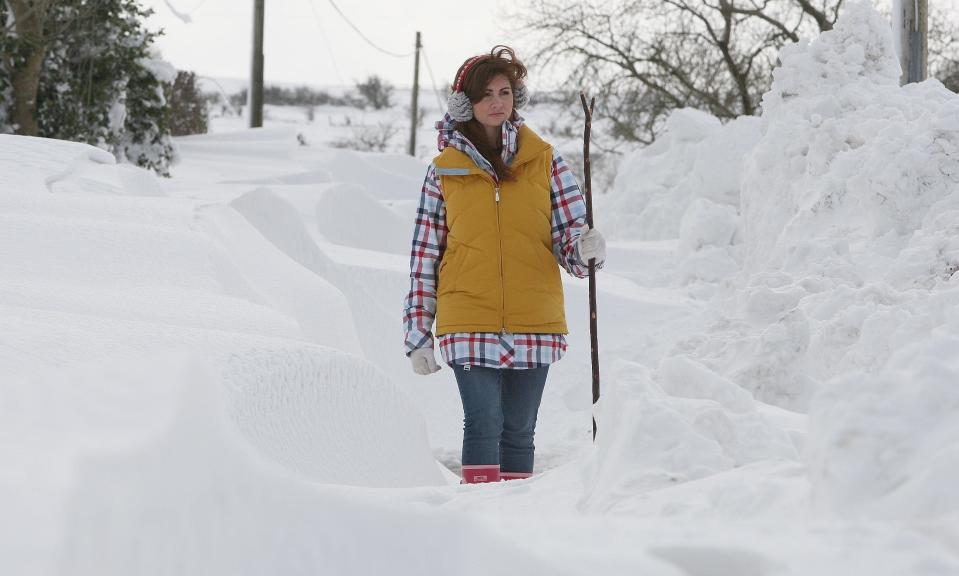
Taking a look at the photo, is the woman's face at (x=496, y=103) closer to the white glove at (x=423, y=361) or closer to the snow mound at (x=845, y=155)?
the white glove at (x=423, y=361)

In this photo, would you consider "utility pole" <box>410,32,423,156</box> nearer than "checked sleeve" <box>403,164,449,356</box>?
No

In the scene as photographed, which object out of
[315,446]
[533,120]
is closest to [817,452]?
[315,446]

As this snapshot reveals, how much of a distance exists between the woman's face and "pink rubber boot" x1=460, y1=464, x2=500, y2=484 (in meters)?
0.97

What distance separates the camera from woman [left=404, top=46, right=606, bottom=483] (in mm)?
2865

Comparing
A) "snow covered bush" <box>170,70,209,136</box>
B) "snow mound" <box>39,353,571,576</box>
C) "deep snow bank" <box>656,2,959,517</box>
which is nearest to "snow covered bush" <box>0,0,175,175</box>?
"snow covered bush" <box>170,70,209,136</box>

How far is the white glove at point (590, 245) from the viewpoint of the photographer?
2.88m

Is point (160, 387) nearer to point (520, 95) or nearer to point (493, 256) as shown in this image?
point (493, 256)

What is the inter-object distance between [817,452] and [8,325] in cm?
182

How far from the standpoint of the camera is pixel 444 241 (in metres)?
3.02

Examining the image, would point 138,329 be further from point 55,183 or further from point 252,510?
point 55,183

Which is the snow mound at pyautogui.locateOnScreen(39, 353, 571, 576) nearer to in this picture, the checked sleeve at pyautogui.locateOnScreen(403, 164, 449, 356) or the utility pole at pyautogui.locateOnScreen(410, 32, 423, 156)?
the checked sleeve at pyautogui.locateOnScreen(403, 164, 449, 356)

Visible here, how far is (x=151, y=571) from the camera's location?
4.21 feet

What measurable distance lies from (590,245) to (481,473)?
708 millimetres

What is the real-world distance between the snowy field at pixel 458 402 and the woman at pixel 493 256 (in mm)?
314
